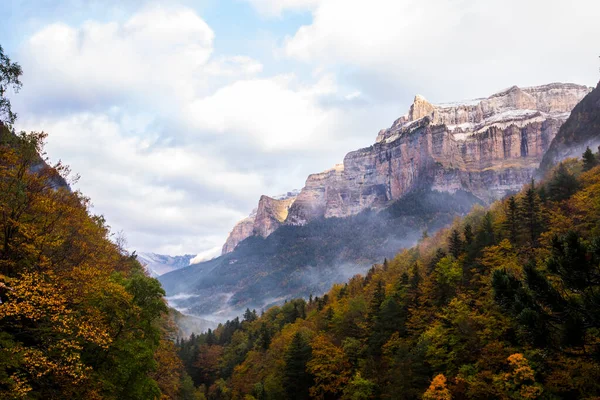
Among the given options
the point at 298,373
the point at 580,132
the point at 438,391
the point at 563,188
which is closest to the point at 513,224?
the point at 563,188

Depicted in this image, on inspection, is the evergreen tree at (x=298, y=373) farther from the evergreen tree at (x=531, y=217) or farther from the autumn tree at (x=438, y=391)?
the evergreen tree at (x=531, y=217)

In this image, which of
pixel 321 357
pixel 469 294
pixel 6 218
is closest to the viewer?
pixel 6 218

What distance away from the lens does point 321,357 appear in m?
55.5

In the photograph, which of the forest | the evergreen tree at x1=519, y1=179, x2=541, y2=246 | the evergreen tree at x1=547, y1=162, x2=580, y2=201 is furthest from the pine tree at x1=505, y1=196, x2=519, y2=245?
the evergreen tree at x1=547, y1=162, x2=580, y2=201

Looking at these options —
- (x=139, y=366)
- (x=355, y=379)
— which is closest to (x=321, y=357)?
(x=355, y=379)

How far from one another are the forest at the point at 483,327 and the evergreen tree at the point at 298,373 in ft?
0.48

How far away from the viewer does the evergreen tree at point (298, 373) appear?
56531mm

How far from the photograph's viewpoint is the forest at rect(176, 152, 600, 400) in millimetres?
16266

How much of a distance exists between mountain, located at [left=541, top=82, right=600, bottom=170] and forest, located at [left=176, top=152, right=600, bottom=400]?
84.3m

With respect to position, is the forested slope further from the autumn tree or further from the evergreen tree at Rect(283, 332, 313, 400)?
the evergreen tree at Rect(283, 332, 313, 400)

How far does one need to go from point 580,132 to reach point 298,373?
142007 mm

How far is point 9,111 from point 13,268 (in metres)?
6.71

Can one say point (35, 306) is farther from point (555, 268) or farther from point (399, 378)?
point (399, 378)

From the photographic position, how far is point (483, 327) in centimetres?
3925
